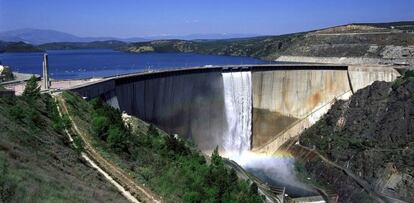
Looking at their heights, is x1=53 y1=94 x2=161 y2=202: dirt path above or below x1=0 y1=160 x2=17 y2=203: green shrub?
below

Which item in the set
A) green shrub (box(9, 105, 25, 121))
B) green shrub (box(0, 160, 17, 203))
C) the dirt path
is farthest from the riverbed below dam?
green shrub (box(0, 160, 17, 203))

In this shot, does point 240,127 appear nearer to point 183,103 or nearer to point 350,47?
point 183,103

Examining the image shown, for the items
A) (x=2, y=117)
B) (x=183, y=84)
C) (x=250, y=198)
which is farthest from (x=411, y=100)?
(x=2, y=117)

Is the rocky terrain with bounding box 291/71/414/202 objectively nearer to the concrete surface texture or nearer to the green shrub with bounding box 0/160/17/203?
the concrete surface texture

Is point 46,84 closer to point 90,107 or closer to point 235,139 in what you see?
point 90,107

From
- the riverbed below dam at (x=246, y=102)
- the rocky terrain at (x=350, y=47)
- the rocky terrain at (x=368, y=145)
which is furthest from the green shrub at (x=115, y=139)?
the rocky terrain at (x=350, y=47)

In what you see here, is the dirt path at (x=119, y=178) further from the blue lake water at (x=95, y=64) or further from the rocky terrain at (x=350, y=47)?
the rocky terrain at (x=350, y=47)

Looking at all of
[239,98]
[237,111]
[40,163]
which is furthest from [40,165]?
[237,111]
